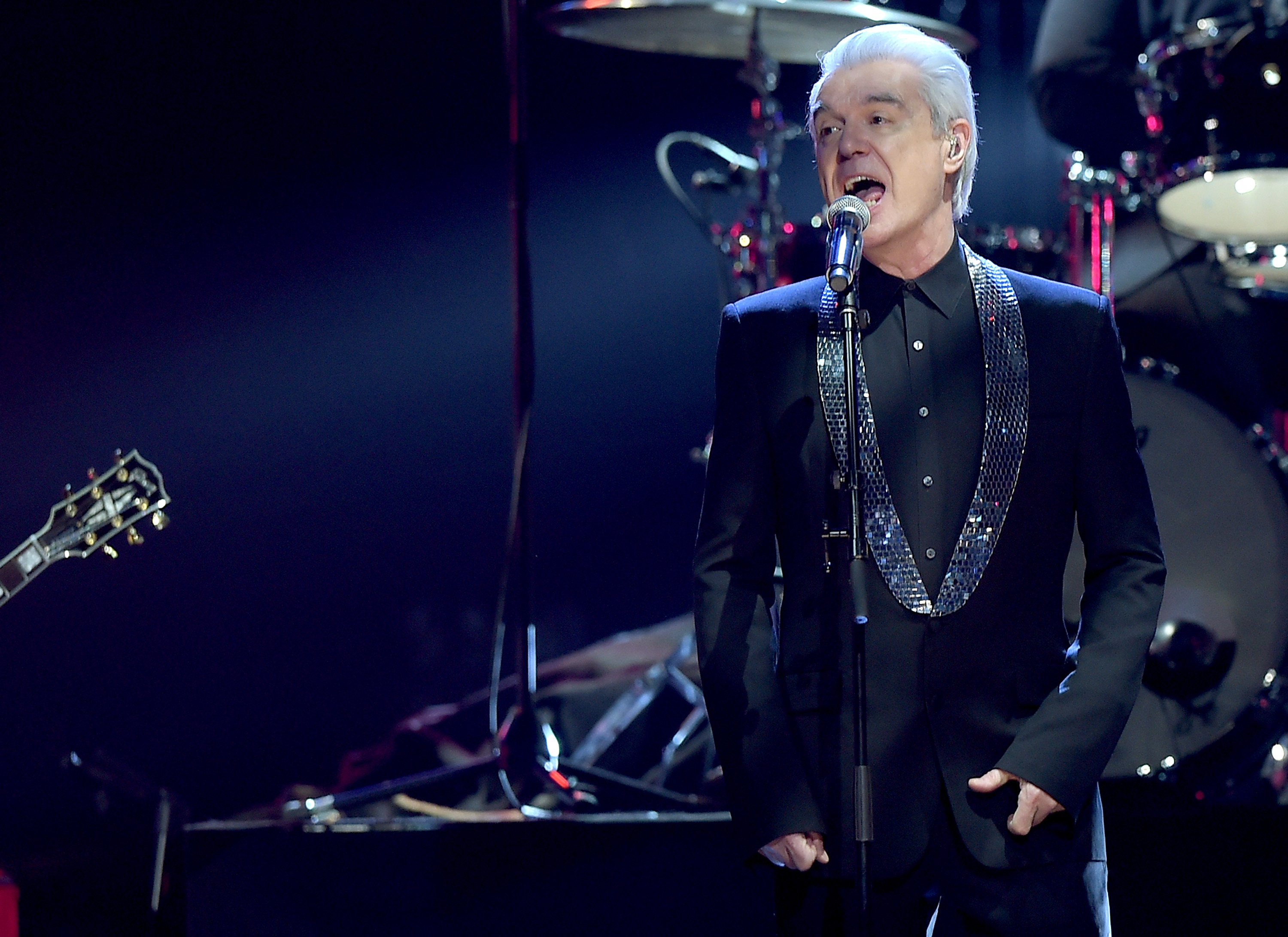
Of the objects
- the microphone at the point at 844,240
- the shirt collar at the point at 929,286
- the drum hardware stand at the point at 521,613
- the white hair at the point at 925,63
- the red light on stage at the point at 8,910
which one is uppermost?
the white hair at the point at 925,63

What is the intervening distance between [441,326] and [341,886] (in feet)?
7.50

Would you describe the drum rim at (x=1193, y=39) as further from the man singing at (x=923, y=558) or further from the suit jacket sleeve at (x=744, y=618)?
the suit jacket sleeve at (x=744, y=618)

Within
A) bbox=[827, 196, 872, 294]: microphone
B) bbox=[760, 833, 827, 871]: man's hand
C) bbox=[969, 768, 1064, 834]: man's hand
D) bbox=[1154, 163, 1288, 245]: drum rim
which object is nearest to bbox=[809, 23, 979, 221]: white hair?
bbox=[827, 196, 872, 294]: microphone

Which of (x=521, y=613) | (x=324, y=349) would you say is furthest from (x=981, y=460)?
(x=324, y=349)

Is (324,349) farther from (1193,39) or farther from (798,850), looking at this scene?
(798,850)

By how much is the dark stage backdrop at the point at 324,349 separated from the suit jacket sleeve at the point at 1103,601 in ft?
10.8

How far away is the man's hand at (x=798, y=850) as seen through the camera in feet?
5.89

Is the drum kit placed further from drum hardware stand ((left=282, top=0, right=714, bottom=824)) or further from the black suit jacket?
the black suit jacket

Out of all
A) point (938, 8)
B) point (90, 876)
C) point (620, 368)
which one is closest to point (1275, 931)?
point (620, 368)

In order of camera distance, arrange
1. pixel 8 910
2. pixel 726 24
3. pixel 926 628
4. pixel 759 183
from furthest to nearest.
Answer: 1. pixel 759 183
2. pixel 726 24
3. pixel 8 910
4. pixel 926 628

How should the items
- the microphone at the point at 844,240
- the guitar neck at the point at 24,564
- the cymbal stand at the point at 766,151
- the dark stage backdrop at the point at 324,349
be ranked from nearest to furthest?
the microphone at the point at 844,240, the guitar neck at the point at 24,564, the cymbal stand at the point at 766,151, the dark stage backdrop at the point at 324,349

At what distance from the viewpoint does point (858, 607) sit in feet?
5.70

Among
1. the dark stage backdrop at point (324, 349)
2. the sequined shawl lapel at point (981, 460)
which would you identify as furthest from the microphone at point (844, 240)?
the dark stage backdrop at point (324, 349)

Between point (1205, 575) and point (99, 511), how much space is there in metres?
2.99
